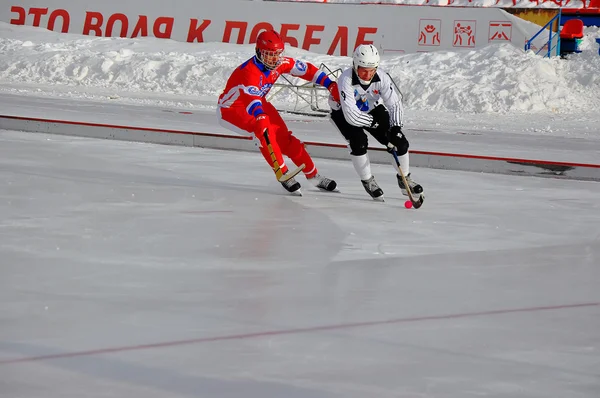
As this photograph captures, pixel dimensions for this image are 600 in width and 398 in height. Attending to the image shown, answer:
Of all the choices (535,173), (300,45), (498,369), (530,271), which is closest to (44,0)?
(300,45)

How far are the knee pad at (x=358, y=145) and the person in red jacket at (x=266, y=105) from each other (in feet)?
1.22

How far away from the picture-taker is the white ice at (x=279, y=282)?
3.64 metres

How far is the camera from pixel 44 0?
22547 mm

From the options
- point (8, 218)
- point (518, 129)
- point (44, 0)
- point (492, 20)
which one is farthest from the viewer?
point (44, 0)

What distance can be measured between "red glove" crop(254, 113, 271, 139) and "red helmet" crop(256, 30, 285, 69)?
416 mm

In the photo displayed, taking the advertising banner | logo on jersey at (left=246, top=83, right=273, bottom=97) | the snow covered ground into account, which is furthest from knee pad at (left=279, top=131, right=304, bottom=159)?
the advertising banner

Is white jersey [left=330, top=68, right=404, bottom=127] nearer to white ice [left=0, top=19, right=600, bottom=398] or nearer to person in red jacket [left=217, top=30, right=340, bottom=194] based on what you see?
person in red jacket [left=217, top=30, right=340, bottom=194]

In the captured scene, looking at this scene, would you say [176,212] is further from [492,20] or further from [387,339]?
[492,20]

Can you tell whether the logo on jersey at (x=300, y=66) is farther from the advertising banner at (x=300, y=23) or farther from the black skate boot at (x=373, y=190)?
the advertising banner at (x=300, y=23)

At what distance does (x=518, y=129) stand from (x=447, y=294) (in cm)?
1011

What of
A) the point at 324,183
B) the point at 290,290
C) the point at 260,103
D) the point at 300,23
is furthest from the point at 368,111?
the point at 300,23

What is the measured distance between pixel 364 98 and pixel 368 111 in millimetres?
115

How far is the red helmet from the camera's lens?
27.7ft

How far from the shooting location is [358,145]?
8.17m
